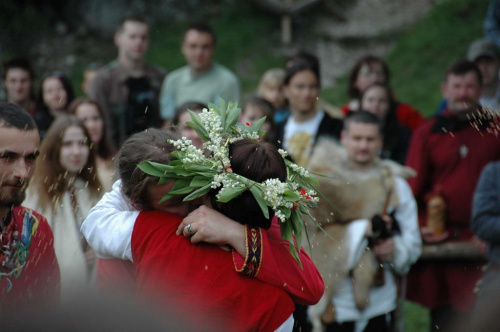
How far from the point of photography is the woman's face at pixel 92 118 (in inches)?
271

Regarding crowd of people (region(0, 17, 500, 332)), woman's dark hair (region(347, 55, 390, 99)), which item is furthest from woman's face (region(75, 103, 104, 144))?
woman's dark hair (region(347, 55, 390, 99))

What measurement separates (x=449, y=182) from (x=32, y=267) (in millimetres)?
4232

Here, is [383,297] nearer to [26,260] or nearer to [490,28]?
[26,260]

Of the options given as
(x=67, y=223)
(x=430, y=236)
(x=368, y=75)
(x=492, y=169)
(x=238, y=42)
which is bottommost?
(x=430, y=236)

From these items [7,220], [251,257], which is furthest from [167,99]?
[251,257]

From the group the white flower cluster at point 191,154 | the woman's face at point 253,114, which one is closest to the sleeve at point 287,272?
the white flower cluster at point 191,154

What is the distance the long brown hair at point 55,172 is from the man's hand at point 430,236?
9.42 ft

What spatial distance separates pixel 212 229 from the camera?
10.8ft

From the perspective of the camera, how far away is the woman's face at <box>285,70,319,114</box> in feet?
23.6

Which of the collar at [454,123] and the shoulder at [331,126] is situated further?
the shoulder at [331,126]

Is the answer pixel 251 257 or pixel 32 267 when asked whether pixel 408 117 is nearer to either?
pixel 251 257

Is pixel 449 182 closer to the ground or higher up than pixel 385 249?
higher up

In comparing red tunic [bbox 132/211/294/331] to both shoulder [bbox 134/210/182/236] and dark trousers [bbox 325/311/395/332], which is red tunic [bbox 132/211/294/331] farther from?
dark trousers [bbox 325/311/395/332]

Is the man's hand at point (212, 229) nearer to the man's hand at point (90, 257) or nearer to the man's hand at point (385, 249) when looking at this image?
the man's hand at point (90, 257)
